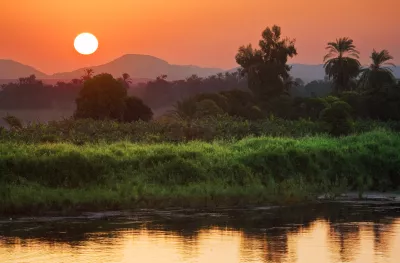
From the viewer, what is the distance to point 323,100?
7356 cm

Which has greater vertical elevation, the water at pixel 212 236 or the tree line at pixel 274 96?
the tree line at pixel 274 96

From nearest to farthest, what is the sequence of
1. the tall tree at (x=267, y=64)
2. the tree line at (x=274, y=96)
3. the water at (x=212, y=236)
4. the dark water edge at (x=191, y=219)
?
the water at (x=212, y=236)
the dark water edge at (x=191, y=219)
the tree line at (x=274, y=96)
the tall tree at (x=267, y=64)

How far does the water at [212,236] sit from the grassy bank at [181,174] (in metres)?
1.19

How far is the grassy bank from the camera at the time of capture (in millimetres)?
27163

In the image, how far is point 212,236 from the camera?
72.3 ft

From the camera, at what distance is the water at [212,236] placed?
1912 cm

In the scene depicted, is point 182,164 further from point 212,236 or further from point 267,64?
point 267,64

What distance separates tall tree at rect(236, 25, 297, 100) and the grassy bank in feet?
192

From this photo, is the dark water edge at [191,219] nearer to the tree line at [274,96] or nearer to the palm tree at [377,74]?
the tree line at [274,96]

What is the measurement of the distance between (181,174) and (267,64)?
68667mm

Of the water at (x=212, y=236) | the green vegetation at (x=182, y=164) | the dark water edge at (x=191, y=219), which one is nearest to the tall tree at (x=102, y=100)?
the green vegetation at (x=182, y=164)

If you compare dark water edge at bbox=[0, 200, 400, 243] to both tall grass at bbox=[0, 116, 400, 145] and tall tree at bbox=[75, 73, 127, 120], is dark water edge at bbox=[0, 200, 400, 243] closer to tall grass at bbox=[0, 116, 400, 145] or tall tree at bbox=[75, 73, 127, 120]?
tall grass at bbox=[0, 116, 400, 145]

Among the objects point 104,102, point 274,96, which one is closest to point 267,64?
point 274,96

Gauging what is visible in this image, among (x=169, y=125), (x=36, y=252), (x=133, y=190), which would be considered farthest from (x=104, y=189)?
(x=169, y=125)
